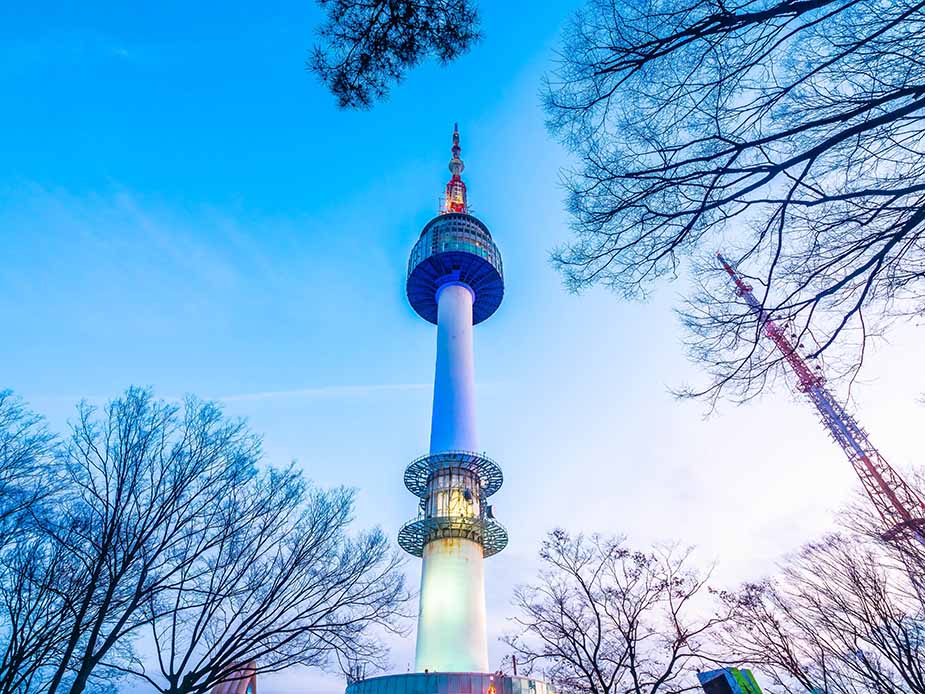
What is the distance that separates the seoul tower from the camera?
25.1 m

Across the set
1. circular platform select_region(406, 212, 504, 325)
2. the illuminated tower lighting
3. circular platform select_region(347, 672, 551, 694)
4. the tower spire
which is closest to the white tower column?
the illuminated tower lighting

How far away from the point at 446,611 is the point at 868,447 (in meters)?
32.1

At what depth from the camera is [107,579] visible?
1330 centimetres

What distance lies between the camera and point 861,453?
35312mm

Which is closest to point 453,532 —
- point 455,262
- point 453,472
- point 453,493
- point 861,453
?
point 453,493

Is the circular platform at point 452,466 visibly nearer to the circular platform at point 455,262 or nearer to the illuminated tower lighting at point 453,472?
the illuminated tower lighting at point 453,472

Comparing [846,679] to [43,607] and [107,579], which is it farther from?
[43,607]

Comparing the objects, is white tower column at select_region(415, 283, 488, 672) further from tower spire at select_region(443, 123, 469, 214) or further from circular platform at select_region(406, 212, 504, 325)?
tower spire at select_region(443, 123, 469, 214)

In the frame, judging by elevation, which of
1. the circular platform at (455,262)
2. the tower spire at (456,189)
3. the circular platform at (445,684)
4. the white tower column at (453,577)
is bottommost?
the circular platform at (445,684)

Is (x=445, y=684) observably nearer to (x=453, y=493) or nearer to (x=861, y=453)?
(x=453, y=493)

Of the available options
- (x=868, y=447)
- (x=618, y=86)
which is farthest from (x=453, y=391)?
(x=618, y=86)

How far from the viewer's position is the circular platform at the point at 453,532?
31625mm

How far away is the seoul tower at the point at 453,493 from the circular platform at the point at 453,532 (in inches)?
2.6

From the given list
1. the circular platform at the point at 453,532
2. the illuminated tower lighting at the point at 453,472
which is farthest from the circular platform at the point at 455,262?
the circular platform at the point at 453,532
